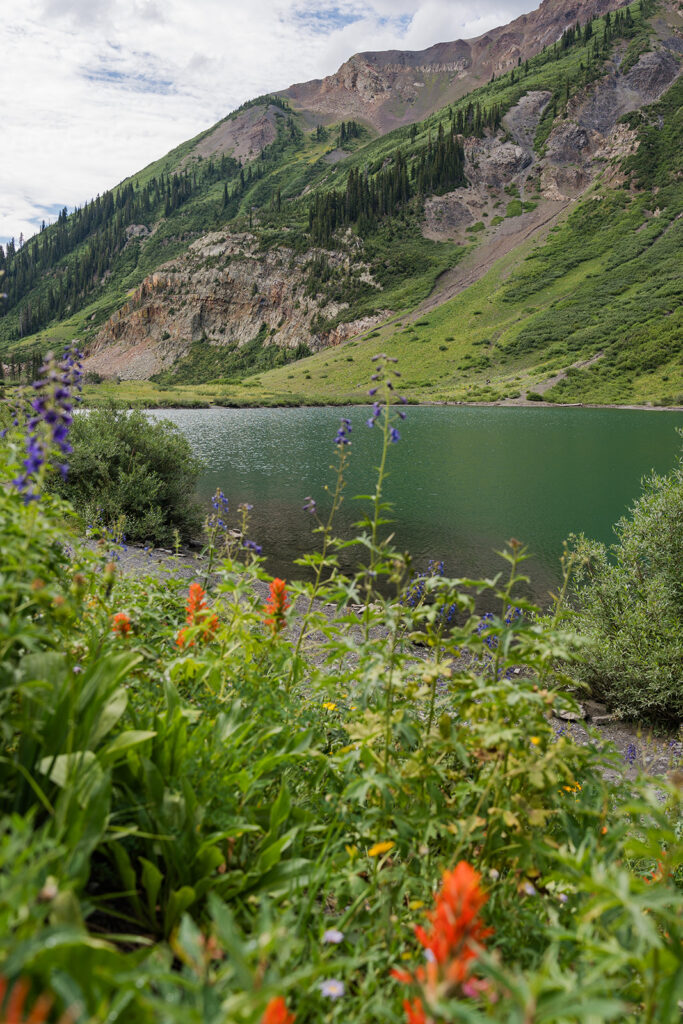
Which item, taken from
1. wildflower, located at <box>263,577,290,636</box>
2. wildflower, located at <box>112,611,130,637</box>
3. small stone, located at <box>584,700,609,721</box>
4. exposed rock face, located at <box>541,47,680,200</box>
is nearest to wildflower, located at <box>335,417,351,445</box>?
wildflower, located at <box>263,577,290,636</box>

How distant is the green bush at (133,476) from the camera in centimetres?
1558

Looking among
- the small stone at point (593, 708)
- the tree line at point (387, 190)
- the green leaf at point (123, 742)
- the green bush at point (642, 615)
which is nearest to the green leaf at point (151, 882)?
the green leaf at point (123, 742)

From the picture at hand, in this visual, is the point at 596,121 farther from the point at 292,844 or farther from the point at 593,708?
the point at 292,844

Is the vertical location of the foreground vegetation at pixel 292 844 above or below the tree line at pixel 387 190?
below

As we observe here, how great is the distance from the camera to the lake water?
20109 millimetres

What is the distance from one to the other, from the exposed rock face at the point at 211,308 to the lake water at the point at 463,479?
109183 mm

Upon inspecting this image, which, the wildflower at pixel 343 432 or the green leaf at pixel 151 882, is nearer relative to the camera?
the green leaf at pixel 151 882

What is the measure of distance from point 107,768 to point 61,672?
463mm

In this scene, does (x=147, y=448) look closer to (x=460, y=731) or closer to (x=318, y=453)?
(x=460, y=731)

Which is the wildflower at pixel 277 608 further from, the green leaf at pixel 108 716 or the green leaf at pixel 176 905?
the green leaf at pixel 176 905

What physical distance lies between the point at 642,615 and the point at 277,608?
8033 millimetres

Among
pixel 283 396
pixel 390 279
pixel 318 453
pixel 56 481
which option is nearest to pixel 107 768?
pixel 56 481

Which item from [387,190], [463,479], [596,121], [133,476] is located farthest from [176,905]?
[596,121]

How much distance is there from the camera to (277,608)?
15.0 feet
